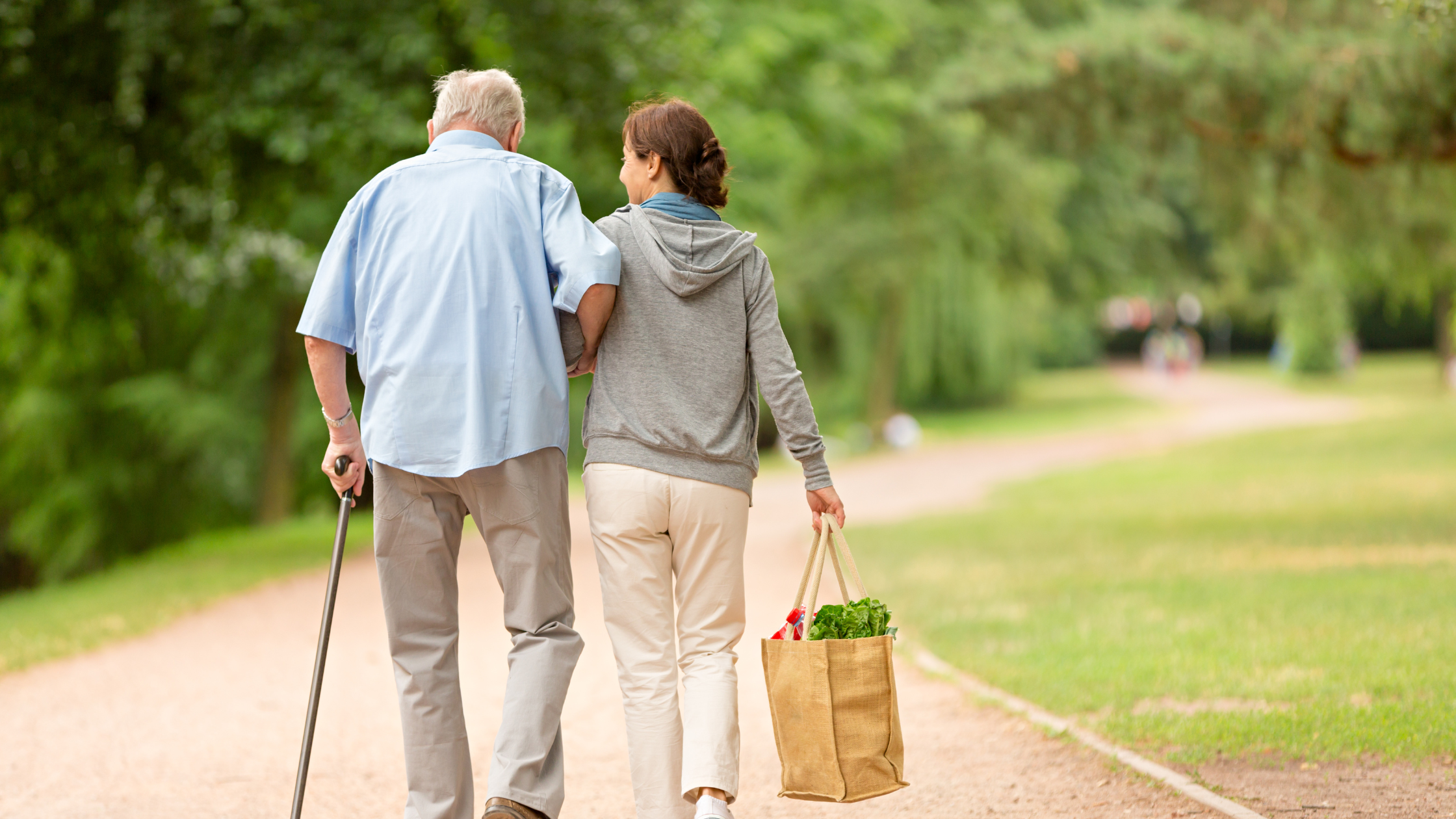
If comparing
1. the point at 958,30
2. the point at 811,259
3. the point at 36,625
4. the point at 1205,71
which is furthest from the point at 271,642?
the point at 811,259

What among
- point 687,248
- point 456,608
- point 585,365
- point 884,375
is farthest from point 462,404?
point 884,375

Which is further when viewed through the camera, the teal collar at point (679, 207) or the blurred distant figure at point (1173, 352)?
the blurred distant figure at point (1173, 352)

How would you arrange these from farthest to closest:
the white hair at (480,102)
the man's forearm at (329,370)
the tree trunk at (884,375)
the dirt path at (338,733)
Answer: the tree trunk at (884,375), the dirt path at (338,733), the white hair at (480,102), the man's forearm at (329,370)

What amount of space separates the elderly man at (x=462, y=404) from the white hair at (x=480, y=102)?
3.3 inches

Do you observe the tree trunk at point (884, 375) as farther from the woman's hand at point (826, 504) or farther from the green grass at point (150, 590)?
the woman's hand at point (826, 504)

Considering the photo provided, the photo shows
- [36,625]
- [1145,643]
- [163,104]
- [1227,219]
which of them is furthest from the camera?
[1227,219]

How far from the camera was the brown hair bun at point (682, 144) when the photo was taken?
362cm

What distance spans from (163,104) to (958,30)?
1194 cm

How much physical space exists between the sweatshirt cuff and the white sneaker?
82cm

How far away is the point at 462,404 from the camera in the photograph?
3494 millimetres

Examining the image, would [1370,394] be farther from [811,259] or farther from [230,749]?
[230,749]

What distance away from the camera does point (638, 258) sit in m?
3.61

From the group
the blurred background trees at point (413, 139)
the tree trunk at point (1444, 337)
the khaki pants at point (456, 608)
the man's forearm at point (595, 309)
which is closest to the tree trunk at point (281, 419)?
the blurred background trees at point (413, 139)

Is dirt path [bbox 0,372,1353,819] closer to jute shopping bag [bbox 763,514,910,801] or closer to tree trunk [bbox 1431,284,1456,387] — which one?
jute shopping bag [bbox 763,514,910,801]
